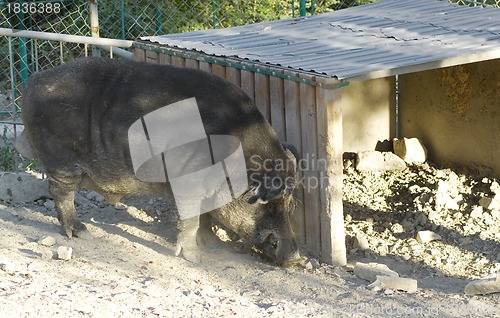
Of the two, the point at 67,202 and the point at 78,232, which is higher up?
the point at 67,202

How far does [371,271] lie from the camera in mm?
6184

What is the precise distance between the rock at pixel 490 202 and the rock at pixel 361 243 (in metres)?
1.26

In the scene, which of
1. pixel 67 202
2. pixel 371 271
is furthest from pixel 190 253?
pixel 371 271

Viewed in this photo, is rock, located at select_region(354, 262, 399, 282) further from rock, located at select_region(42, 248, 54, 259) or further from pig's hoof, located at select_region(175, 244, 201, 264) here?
rock, located at select_region(42, 248, 54, 259)

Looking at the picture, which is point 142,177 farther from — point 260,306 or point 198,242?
point 260,306

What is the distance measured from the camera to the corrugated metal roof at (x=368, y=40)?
648 centimetres

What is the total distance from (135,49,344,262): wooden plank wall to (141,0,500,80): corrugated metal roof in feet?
0.56

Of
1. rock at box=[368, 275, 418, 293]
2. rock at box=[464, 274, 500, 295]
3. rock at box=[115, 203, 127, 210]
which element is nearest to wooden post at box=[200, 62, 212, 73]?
rock at box=[115, 203, 127, 210]

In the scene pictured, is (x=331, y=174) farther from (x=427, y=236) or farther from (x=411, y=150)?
(x=411, y=150)

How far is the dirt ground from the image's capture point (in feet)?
17.6

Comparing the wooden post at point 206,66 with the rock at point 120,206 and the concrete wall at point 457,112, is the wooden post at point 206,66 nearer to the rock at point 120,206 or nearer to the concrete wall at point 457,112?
the rock at point 120,206

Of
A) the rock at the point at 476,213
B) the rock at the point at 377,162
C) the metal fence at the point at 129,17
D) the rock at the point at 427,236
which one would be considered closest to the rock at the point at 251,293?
the rock at the point at 427,236

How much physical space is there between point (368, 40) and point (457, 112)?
5.42 ft

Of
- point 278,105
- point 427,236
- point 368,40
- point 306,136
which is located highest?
point 368,40
